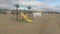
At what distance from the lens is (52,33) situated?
97 centimetres

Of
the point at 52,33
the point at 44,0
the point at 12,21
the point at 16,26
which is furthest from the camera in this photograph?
the point at 44,0

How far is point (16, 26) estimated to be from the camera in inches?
44.0

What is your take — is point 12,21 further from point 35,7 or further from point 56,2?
point 56,2

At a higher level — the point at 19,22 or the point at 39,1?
the point at 39,1

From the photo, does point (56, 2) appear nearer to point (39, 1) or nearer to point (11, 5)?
point (39, 1)

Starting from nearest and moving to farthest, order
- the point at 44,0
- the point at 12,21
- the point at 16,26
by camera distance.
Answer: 1. the point at 16,26
2. the point at 12,21
3. the point at 44,0

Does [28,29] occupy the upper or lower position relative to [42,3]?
lower

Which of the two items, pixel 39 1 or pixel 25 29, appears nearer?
pixel 25 29

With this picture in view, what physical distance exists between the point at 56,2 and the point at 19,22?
0.97 m

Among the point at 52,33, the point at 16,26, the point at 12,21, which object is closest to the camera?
the point at 52,33

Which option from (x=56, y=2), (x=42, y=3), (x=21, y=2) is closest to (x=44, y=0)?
(x=42, y=3)

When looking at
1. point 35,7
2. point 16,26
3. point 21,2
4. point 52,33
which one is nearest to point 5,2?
point 21,2

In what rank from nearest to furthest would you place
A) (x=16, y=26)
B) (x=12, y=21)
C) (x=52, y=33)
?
(x=52, y=33)
(x=16, y=26)
(x=12, y=21)

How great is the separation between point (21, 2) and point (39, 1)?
11.0 inches
